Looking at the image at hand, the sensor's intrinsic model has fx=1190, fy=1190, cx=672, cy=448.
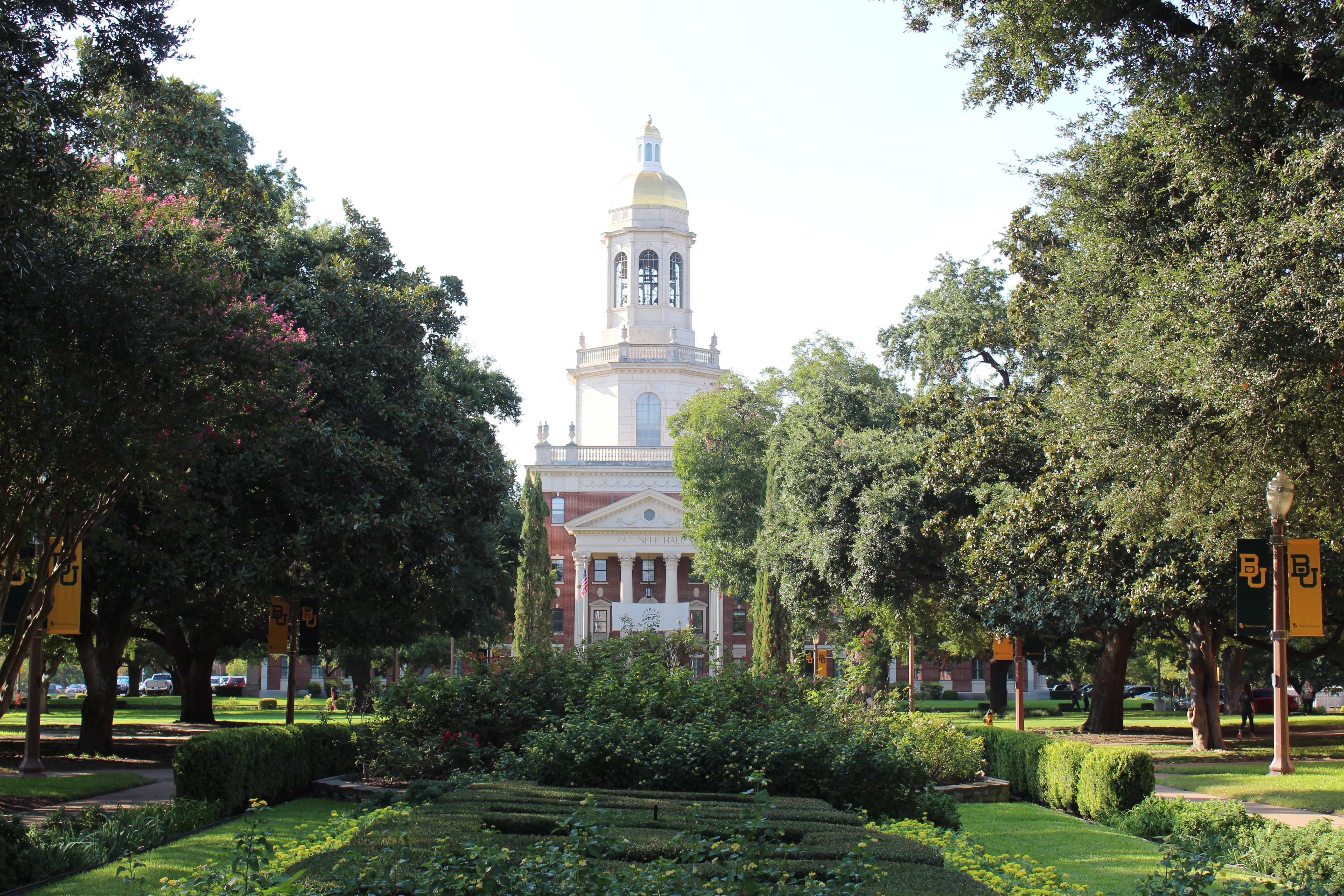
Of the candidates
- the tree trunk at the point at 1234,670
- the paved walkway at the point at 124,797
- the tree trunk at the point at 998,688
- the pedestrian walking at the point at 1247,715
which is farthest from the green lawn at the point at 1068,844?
the tree trunk at the point at 998,688

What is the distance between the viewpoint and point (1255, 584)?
16391 millimetres

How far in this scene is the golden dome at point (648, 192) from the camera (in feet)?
253

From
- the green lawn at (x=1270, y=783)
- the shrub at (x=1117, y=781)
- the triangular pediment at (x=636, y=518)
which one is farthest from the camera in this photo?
the triangular pediment at (x=636, y=518)

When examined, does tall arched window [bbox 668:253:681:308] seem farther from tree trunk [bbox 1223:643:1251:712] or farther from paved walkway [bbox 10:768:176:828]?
paved walkway [bbox 10:768:176:828]

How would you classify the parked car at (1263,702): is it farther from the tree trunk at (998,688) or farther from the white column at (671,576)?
the white column at (671,576)

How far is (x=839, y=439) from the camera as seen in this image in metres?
34.1

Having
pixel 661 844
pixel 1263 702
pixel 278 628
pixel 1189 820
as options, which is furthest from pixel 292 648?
pixel 1263 702

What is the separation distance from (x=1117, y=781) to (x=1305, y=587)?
4.13 m

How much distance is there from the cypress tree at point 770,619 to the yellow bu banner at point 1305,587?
23.5 m

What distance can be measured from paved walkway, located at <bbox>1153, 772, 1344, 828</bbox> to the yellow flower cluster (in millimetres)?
3580

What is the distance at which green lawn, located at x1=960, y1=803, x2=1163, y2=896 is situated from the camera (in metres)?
10.3

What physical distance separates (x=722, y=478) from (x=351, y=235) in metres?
29.9

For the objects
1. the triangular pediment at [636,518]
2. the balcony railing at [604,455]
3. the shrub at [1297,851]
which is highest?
the balcony railing at [604,455]

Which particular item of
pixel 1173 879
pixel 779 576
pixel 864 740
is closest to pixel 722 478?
pixel 779 576
